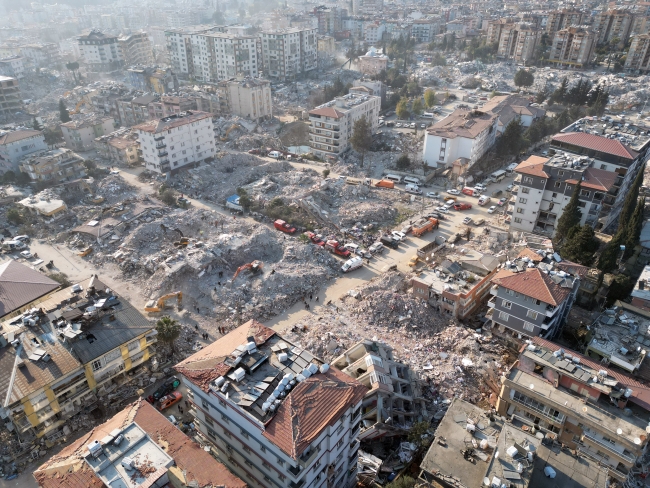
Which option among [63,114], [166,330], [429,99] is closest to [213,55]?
[63,114]

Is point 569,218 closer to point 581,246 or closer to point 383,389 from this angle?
point 581,246

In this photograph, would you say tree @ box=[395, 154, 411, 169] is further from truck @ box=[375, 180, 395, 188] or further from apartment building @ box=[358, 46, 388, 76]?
apartment building @ box=[358, 46, 388, 76]

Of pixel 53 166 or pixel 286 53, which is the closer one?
pixel 53 166

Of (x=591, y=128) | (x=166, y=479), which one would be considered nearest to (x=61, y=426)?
(x=166, y=479)

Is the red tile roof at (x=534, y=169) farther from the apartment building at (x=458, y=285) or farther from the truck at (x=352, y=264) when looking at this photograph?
the truck at (x=352, y=264)

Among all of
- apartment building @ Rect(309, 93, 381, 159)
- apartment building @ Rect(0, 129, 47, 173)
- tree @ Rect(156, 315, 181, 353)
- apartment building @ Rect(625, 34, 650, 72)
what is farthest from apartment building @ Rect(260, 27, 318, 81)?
tree @ Rect(156, 315, 181, 353)

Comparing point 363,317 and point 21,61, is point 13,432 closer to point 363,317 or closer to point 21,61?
point 363,317
